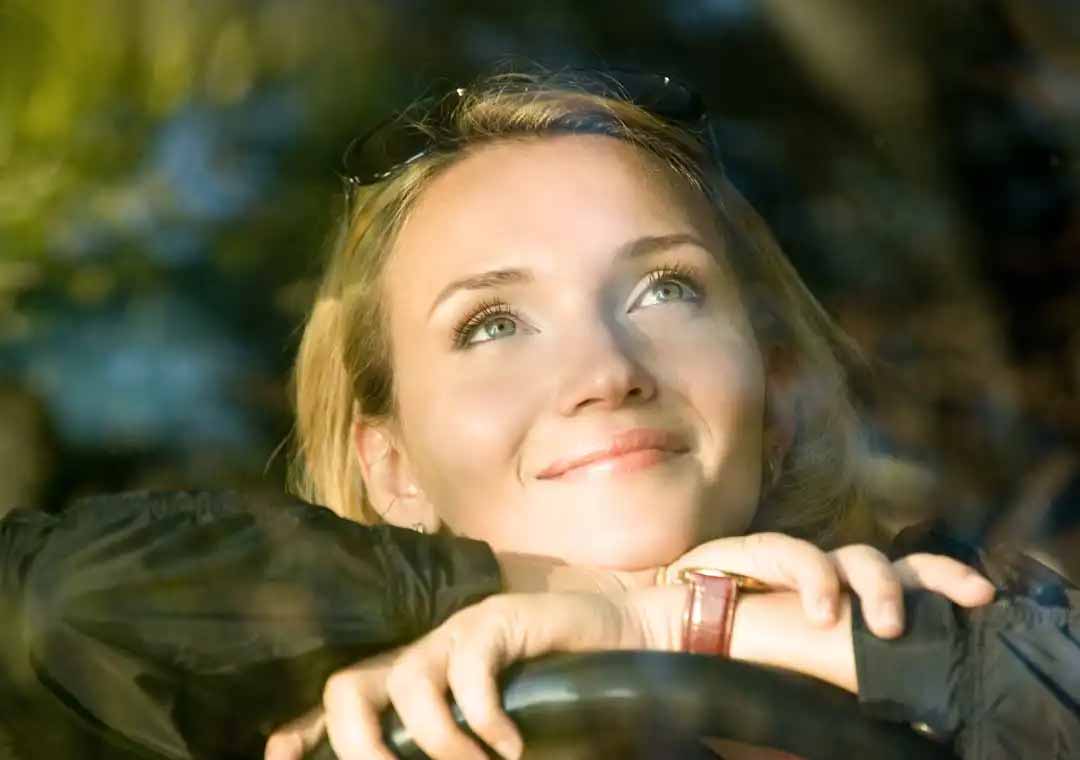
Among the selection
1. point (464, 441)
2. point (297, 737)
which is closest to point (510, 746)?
point (297, 737)

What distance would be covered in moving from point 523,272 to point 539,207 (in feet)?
0.17

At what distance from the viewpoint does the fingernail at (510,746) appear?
2.71 feet

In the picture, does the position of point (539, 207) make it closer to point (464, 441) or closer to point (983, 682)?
point (464, 441)

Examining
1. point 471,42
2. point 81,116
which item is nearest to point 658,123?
point 471,42

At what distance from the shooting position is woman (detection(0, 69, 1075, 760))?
0.88 metres

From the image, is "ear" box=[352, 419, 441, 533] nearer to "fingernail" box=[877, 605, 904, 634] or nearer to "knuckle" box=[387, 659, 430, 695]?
"knuckle" box=[387, 659, 430, 695]

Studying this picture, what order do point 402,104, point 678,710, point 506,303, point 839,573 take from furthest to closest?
1. point 402,104
2. point 506,303
3. point 839,573
4. point 678,710

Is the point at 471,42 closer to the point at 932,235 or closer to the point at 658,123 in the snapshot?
the point at 658,123

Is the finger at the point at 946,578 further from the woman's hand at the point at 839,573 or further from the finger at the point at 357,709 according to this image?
the finger at the point at 357,709

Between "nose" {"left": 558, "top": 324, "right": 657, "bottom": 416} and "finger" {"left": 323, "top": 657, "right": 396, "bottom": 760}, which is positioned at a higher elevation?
"nose" {"left": 558, "top": 324, "right": 657, "bottom": 416}

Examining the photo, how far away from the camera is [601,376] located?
971mm

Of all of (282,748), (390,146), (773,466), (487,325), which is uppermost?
(390,146)

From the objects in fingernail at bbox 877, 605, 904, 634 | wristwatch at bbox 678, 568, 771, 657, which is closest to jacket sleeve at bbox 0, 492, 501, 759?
wristwatch at bbox 678, 568, 771, 657

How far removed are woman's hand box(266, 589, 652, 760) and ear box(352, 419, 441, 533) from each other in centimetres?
19
